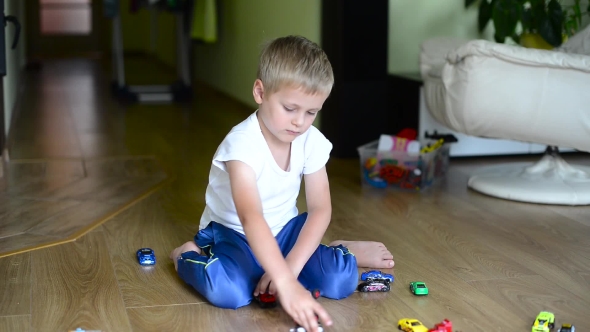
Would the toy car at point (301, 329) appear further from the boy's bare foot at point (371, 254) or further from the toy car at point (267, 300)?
the boy's bare foot at point (371, 254)

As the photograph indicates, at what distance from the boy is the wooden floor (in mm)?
67

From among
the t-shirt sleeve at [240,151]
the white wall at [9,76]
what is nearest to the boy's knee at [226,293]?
the t-shirt sleeve at [240,151]

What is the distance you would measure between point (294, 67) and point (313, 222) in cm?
35

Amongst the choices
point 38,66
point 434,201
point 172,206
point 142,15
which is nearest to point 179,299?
point 172,206

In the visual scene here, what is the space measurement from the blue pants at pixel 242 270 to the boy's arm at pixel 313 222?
0.22 feet

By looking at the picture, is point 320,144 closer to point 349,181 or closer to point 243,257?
point 243,257

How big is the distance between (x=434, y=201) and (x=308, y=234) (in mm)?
1033

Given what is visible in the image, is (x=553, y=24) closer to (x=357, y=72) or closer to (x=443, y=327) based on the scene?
(x=357, y=72)

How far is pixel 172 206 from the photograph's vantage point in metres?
2.51

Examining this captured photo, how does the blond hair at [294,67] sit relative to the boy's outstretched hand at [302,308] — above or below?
above

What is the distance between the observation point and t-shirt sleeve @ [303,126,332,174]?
178 centimetres

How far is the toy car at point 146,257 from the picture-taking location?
1.93 metres

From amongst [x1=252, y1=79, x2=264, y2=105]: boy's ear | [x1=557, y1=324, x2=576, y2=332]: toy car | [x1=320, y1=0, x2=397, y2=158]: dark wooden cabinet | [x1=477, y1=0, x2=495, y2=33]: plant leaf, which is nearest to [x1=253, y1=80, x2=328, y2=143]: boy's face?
[x1=252, y1=79, x2=264, y2=105]: boy's ear

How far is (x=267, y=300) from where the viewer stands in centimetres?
165
